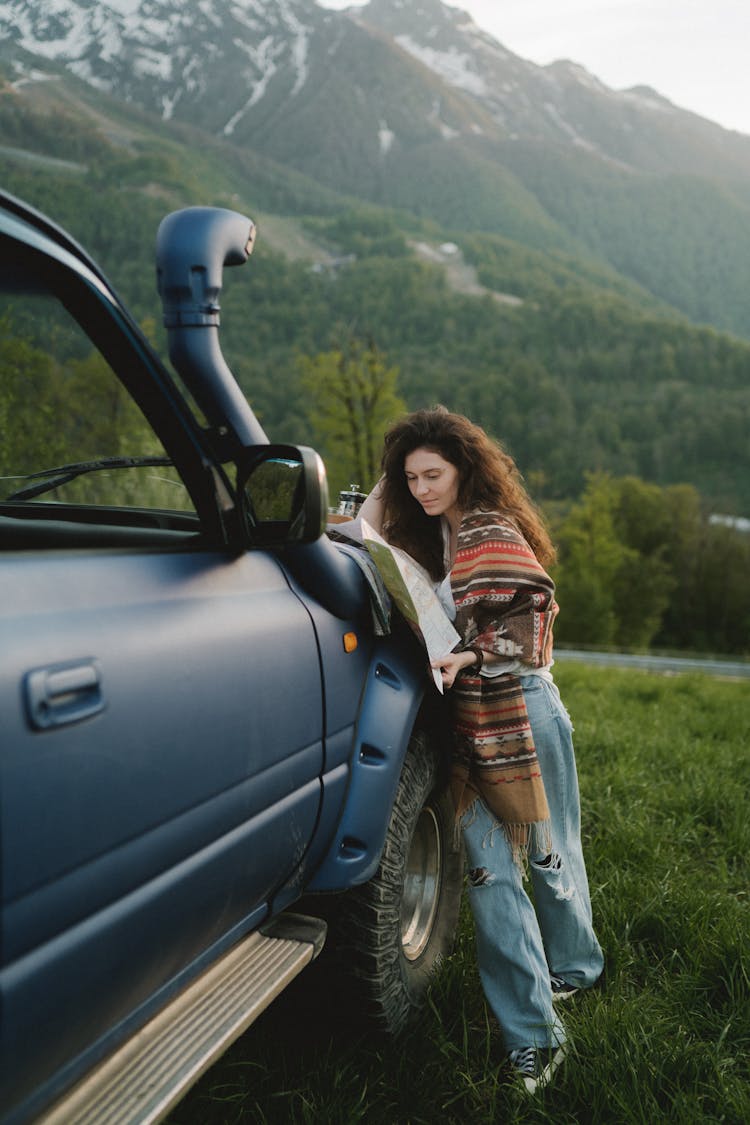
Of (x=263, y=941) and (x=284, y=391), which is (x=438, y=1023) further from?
(x=284, y=391)

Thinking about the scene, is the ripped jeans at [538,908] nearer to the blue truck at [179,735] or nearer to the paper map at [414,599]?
the blue truck at [179,735]

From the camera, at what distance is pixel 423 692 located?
249 centimetres

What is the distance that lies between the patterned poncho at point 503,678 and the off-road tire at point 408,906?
0.58 ft

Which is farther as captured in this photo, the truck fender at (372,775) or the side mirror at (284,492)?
the truck fender at (372,775)

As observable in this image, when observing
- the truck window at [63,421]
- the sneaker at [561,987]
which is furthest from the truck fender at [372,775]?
the sneaker at [561,987]

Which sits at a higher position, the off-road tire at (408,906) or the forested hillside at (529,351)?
the forested hillside at (529,351)

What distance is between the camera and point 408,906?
2666 millimetres

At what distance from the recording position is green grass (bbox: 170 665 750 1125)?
7.36 ft

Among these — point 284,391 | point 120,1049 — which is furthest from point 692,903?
point 284,391

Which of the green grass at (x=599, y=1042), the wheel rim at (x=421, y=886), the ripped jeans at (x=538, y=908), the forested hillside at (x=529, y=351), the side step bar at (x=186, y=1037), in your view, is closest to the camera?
the side step bar at (x=186, y=1037)

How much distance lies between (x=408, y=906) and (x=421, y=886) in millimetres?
86

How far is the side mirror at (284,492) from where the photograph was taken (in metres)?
1.76

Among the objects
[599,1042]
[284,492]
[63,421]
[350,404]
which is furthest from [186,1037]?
[350,404]

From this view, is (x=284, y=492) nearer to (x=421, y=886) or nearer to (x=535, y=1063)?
(x=421, y=886)
